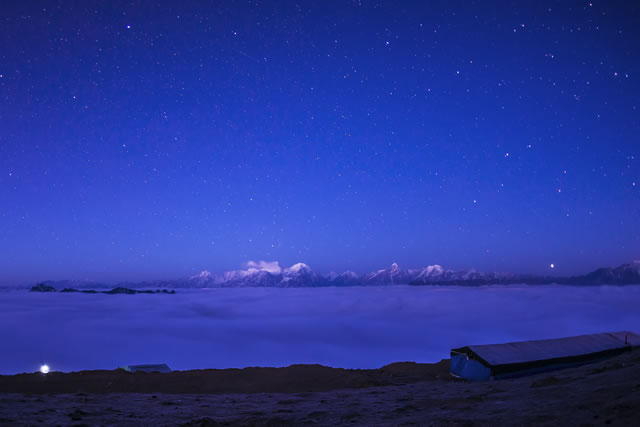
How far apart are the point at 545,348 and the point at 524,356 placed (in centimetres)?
331

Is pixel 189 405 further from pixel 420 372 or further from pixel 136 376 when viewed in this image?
pixel 420 372

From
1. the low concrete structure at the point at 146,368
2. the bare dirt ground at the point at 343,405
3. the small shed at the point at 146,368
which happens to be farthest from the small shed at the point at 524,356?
the low concrete structure at the point at 146,368

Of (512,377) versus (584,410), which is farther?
(512,377)

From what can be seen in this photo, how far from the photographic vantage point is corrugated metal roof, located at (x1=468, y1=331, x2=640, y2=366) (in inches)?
1103

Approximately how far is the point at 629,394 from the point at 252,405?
15558mm

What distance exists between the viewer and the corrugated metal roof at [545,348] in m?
28.0

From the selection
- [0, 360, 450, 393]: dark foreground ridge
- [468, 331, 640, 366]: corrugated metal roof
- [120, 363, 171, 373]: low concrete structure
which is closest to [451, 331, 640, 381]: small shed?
[468, 331, 640, 366]: corrugated metal roof

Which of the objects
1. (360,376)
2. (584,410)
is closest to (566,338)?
(360,376)

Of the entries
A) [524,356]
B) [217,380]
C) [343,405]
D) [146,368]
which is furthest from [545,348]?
[146,368]

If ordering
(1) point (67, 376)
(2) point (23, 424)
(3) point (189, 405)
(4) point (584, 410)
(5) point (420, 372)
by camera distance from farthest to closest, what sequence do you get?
1. (5) point (420, 372)
2. (1) point (67, 376)
3. (3) point (189, 405)
4. (2) point (23, 424)
5. (4) point (584, 410)

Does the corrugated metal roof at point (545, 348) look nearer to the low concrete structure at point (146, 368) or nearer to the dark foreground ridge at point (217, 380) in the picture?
the dark foreground ridge at point (217, 380)

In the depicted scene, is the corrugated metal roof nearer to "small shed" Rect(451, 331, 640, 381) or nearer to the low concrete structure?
"small shed" Rect(451, 331, 640, 381)

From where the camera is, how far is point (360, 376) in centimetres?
3148

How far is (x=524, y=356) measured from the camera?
2866 cm
